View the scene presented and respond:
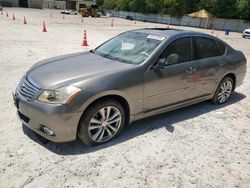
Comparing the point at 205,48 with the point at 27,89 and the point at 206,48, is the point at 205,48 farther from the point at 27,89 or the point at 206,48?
the point at 27,89

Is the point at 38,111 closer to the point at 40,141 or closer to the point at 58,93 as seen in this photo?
the point at 58,93

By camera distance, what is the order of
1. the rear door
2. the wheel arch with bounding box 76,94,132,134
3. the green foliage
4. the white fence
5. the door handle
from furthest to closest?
the white fence → the green foliage → the door handle → the rear door → the wheel arch with bounding box 76,94,132,134

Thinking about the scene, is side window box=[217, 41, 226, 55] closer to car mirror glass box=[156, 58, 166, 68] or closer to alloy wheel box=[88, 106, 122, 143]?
car mirror glass box=[156, 58, 166, 68]

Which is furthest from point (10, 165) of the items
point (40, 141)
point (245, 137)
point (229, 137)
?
point (245, 137)

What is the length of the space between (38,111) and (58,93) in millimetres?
350

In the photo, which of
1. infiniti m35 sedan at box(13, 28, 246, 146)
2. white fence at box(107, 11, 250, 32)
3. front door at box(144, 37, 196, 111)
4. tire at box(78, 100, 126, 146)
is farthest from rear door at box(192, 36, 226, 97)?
white fence at box(107, 11, 250, 32)

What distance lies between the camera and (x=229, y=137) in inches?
163

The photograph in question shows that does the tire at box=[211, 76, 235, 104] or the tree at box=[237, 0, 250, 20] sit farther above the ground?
the tree at box=[237, 0, 250, 20]

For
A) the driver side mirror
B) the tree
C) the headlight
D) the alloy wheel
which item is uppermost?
the tree

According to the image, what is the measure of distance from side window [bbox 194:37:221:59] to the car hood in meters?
1.62

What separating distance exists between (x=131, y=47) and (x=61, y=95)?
5.45ft

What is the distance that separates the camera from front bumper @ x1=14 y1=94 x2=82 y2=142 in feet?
10.3

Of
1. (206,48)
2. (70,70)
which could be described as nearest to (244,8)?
(206,48)

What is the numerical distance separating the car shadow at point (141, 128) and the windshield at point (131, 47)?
45.4 inches
